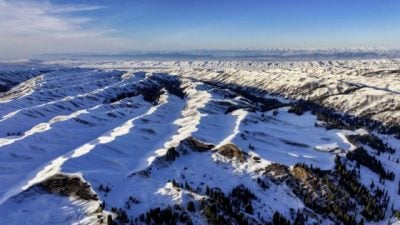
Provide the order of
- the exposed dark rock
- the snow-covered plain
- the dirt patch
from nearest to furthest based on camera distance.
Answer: the snow-covered plain → the exposed dark rock → the dirt patch

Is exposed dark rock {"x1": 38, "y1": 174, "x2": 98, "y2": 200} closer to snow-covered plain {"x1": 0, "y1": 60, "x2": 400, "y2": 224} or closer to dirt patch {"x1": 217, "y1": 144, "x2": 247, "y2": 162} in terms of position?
snow-covered plain {"x1": 0, "y1": 60, "x2": 400, "y2": 224}

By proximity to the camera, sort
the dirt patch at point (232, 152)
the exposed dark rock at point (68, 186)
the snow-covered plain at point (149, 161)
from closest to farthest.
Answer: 1. the snow-covered plain at point (149, 161)
2. the exposed dark rock at point (68, 186)
3. the dirt patch at point (232, 152)

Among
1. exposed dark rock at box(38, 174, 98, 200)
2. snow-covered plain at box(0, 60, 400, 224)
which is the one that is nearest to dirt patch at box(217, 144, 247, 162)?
snow-covered plain at box(0, 60, 400, 224)

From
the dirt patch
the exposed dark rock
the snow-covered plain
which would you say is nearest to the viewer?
the snow-covered plain

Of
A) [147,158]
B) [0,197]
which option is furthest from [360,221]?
[0,197]

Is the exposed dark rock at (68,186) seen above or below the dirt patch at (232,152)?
above

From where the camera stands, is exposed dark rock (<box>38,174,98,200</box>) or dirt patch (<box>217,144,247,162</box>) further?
dirt patch (<box>217,144,247,162</box>)

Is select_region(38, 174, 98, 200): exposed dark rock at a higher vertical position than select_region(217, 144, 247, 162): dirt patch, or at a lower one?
higher

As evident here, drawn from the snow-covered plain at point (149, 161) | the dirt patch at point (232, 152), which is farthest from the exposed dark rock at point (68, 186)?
the dirt patch at point (232, 152)

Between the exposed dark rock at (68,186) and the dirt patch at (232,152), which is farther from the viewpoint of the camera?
the dirt patch at (232,152)

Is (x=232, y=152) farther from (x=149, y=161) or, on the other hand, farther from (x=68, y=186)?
(x=68, y=186)

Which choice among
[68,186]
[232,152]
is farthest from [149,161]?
[68,186]

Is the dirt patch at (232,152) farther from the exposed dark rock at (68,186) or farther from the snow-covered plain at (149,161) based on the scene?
the exposed dark rock at (68,186)
